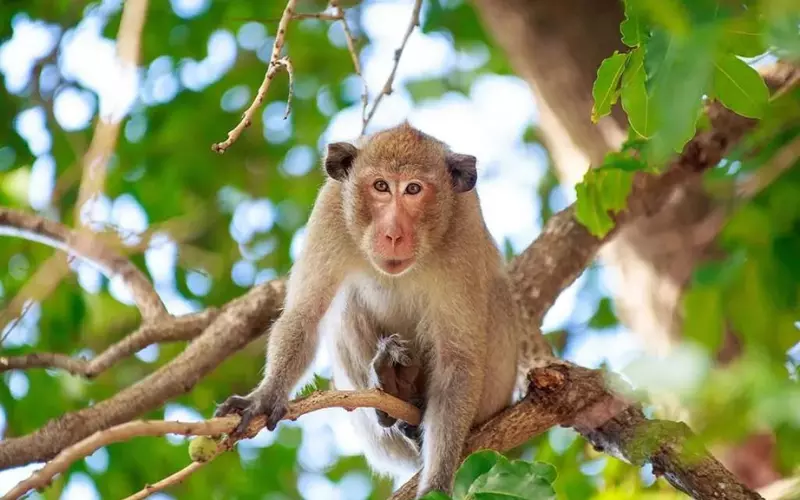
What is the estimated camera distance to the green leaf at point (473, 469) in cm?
322

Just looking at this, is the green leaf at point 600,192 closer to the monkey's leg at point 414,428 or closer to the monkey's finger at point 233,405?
the monkey's leg at point 414,428

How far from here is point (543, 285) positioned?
7027 mm

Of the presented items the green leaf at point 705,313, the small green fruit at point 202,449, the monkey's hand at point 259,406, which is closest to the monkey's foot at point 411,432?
the monkey's hand at point 259,406

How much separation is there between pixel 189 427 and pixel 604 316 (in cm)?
786

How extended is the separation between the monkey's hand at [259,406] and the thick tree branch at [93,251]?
42.3 inches

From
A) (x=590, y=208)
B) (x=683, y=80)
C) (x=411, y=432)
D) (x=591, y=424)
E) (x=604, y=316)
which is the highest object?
(x=604, y=316)

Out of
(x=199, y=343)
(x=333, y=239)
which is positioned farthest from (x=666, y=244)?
(x=199, y=343)

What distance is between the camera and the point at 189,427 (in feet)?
10.5

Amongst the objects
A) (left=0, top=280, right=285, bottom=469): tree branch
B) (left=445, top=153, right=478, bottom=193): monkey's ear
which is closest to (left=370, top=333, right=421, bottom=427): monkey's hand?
(left=445, top=153, right=478, bottom=193): monkey's ear

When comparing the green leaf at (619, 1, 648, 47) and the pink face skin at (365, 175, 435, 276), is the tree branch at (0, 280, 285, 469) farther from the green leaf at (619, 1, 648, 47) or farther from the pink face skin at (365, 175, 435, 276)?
the green leaf at (619, 1, 648, 47)

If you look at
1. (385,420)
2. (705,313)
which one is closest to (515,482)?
(705,313)

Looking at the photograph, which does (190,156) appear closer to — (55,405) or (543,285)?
(55,405)

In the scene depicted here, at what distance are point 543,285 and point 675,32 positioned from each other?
504 cm

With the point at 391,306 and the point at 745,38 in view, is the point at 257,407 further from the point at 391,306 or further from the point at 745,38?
the point at 745,38
